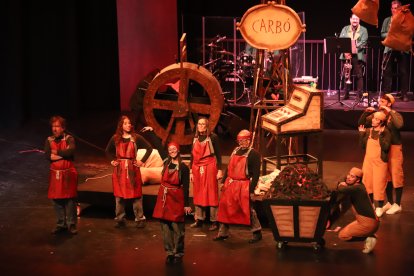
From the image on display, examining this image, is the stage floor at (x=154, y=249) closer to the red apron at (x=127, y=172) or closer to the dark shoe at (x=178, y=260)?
the dark shoe at (x=178, y=260)

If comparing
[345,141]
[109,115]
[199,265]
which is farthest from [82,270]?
[109,115]

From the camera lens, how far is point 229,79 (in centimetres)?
1560

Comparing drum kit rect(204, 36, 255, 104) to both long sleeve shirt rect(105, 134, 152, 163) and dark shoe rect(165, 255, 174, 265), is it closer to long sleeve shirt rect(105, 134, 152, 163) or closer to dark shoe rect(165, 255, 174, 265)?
long sleeve shirt rect(105, 134, 152, 163)

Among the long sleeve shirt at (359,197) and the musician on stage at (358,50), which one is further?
the musician on stage at (358,50)

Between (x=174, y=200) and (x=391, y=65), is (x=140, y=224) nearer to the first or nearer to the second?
(x=174, y=200)

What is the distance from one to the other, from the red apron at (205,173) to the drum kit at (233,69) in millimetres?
6502

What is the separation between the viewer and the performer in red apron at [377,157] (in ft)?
29.1

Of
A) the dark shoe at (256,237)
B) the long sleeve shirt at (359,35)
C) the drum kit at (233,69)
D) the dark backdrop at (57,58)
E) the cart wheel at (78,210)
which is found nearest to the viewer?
the dark shoe at (256,237)

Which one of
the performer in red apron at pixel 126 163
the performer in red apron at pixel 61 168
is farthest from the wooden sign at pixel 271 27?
the performer in red apron at pixel 61 168

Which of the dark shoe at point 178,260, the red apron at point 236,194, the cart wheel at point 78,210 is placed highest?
the red apron at point 236,194

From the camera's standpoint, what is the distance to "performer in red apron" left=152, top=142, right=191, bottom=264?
7.80 m

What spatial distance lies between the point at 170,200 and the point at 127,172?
1.15 metres

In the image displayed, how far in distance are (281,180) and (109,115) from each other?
7950 mm

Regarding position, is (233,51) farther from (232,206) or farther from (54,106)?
(232,206)
